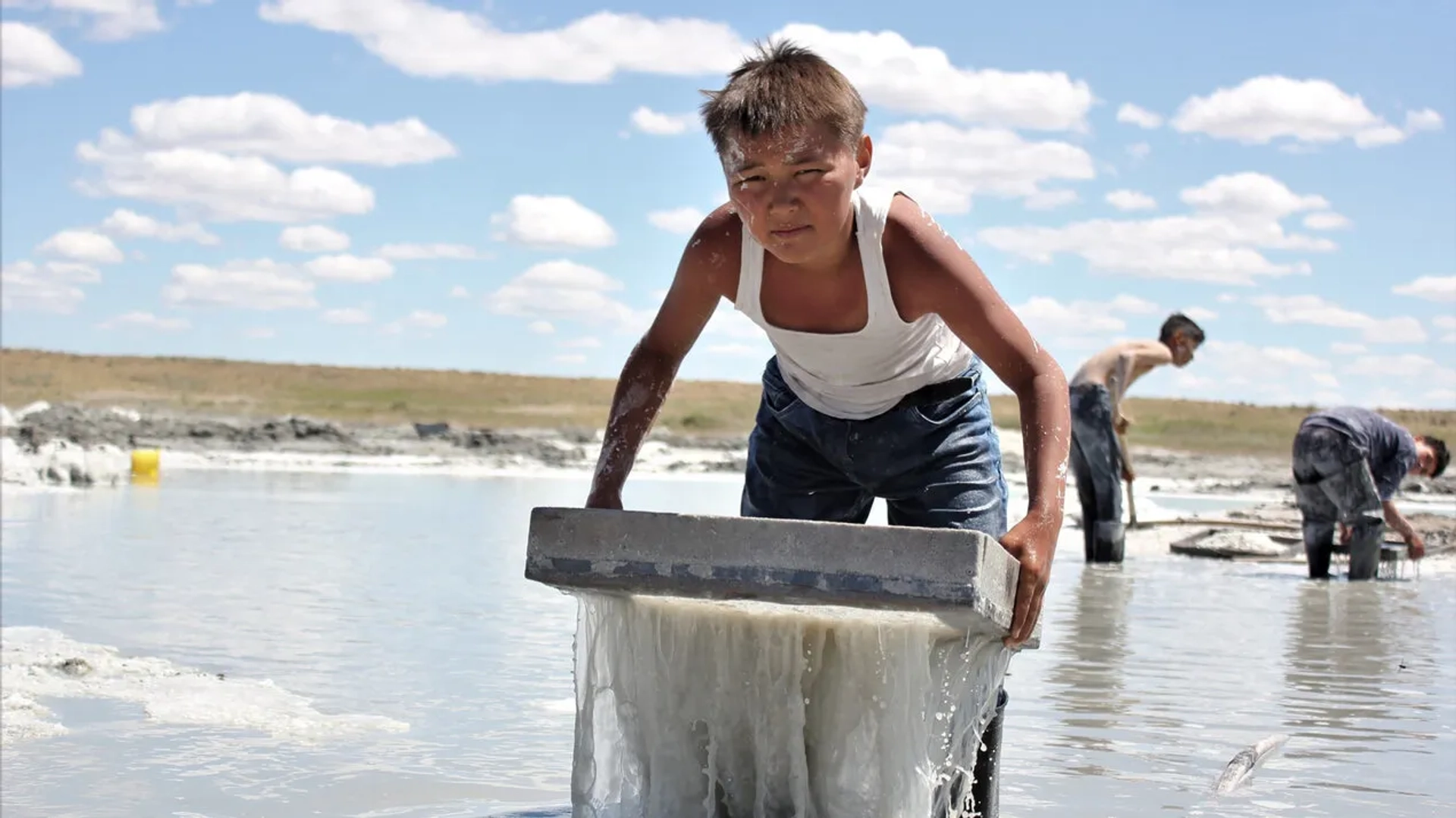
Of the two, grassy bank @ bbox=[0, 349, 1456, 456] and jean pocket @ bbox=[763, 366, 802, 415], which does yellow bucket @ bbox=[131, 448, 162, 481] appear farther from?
Answer: grassy bank @ bbox=[0, 349, 1456, 456]

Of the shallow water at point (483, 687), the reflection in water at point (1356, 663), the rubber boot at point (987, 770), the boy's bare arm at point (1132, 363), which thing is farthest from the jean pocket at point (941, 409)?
the boy's bare arm at point (1132, 363)

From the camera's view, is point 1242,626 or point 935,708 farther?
point 1242,626

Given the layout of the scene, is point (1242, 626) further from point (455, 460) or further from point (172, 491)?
point (455, 460)

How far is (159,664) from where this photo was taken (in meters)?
5.98

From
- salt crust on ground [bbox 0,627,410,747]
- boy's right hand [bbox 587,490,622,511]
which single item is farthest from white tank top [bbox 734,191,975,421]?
salt crust on ground [bbox 0,627,410,747]

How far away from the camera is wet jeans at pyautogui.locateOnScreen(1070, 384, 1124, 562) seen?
10.4 m

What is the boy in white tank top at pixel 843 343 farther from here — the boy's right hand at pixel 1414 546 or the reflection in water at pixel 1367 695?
the boy's right hand at pixel 1414 546

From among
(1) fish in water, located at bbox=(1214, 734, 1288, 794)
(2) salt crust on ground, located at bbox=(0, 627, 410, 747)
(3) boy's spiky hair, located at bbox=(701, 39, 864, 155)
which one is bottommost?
(2) salt crust on ground, located at bbox=(0, 627, 410, 747)

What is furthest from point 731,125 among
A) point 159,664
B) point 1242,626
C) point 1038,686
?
point 1242,626

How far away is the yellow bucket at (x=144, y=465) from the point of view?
18.6 m

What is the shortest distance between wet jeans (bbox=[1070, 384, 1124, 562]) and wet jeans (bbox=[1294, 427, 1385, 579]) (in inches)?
43.3

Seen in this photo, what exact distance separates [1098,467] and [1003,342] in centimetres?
736

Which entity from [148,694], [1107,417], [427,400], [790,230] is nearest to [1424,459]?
[1107,417]

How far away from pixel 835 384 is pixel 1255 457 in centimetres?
3638
